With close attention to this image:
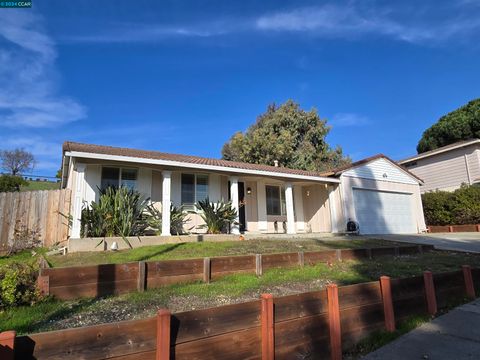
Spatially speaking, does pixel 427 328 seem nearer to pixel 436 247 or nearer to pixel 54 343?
pixel 54 343

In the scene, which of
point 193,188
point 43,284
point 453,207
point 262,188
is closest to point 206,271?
point 43,284

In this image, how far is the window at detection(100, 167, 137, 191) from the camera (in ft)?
40.3

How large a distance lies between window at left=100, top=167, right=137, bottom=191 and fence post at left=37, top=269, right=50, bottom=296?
736 centimetres

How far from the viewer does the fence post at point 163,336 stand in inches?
105

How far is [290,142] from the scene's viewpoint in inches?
1212

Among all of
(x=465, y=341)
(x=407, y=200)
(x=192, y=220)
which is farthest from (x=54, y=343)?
(x=407, y=200)

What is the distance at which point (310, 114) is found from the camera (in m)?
33.2

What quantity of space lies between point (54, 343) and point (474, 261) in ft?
34.9

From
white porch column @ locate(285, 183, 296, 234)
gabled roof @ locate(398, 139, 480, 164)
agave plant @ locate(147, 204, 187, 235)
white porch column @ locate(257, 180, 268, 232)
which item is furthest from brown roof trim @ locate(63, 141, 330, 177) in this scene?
gabled roof @ locate(398, 139, 480, 164)

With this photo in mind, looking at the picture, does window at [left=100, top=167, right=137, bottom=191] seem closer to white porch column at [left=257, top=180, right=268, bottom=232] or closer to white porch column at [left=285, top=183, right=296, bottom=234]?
white porch column at [left=257, top=180, right=268, bottom=232]

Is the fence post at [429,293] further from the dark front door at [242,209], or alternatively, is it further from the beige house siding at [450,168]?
the beige house siding at [450,168]

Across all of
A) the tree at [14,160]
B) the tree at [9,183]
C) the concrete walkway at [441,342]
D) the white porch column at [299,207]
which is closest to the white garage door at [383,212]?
the white porch column at [299,207]

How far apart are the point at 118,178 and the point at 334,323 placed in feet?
34.4

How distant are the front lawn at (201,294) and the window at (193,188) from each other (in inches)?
290
